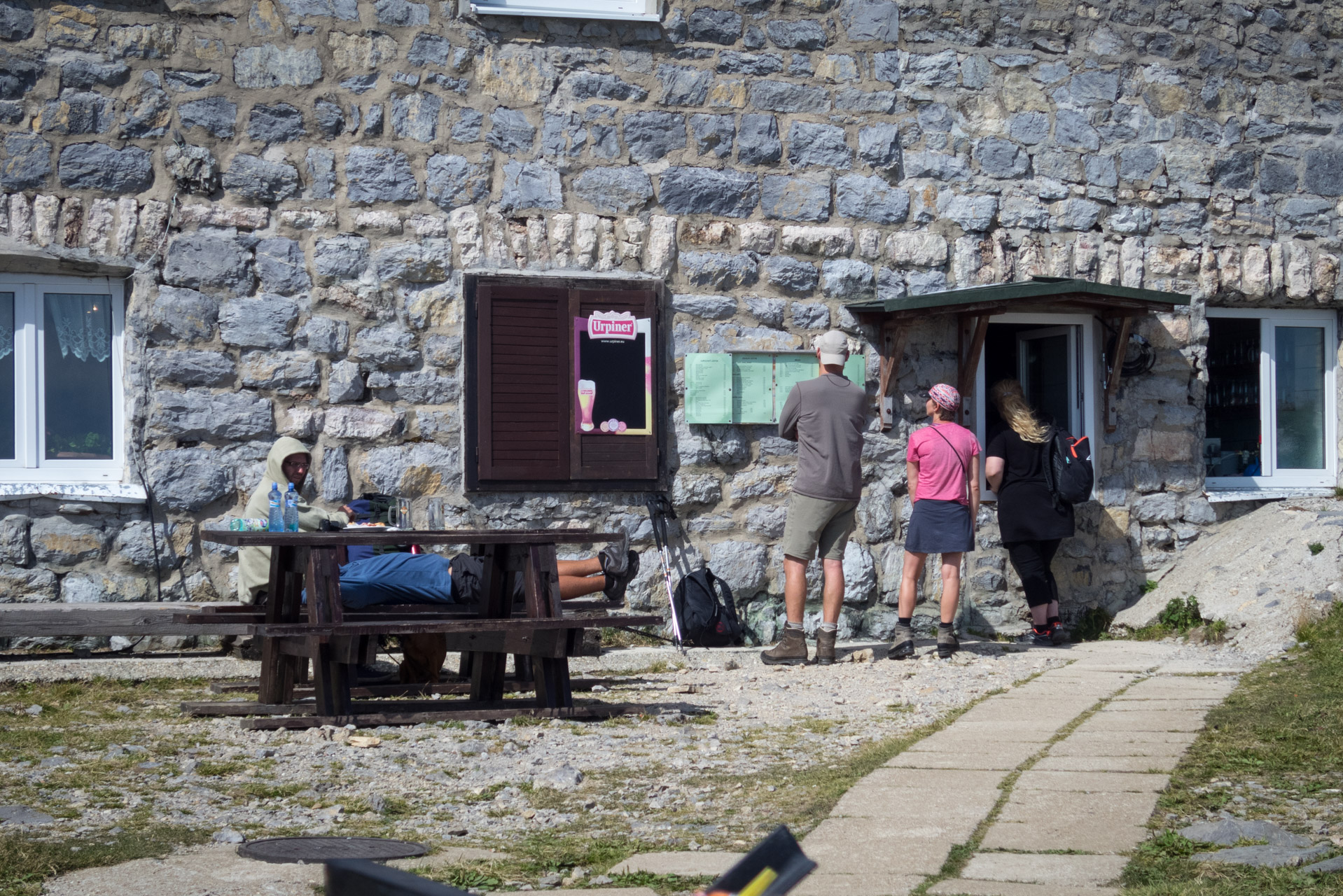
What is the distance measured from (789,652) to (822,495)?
0.84 meters

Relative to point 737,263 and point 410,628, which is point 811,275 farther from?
point 410,628

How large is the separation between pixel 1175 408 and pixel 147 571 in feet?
20.6

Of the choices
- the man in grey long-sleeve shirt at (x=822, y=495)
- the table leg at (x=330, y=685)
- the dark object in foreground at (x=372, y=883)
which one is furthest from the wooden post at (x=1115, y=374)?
the dark object in foreground at (x=372, y=883)

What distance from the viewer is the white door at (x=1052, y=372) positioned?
8969mm

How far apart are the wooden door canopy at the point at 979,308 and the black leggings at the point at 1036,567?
3.27 feet

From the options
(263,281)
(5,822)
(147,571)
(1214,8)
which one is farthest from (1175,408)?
(5,822)

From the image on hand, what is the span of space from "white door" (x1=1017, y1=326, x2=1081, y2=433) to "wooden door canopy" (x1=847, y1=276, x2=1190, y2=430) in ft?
0.80

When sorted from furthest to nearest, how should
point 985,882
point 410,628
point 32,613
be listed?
point 32,613
point 410,628
point 985,882

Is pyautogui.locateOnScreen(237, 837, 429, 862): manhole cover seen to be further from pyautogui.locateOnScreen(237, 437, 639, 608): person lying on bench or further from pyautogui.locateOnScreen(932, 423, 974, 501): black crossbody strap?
pyautogui.locateOnScreen(932, 423, 974, 501): black crossbody strap

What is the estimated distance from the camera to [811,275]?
27.5 feet

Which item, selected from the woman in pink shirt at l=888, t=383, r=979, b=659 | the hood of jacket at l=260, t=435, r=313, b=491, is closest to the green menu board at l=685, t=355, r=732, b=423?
the woman in pink shirt at l=888, t=383, r=979, b=659

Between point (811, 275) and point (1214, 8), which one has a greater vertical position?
point (1214, 8)

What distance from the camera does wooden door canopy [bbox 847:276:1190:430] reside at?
8055 millimetres

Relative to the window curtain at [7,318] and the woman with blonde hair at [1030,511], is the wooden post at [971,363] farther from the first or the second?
the window curtain at [7,318]
